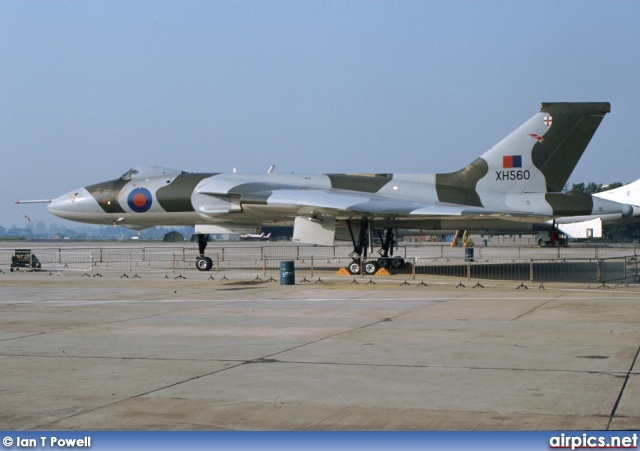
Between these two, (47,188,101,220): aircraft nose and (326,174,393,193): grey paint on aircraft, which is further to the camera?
(47,188,101,220): aircraft nose

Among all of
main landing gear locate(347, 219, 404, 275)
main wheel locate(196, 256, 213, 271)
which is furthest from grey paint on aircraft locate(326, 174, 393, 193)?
main wheel locate(196, 256, 213, 271)

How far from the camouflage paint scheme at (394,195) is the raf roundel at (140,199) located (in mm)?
37

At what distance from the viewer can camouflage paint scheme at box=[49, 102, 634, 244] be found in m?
24.3

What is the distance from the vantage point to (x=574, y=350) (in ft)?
31.4

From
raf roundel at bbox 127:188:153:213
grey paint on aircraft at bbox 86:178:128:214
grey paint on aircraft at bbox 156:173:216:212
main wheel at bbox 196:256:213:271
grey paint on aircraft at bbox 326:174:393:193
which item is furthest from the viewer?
main wheel at bbox 196:256:213:271

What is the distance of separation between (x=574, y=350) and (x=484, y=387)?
2.74 m

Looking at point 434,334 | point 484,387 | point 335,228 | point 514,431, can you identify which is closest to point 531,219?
point 335,228

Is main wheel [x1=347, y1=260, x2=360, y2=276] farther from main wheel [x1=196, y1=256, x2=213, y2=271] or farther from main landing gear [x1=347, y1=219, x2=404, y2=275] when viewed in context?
main wheel [x1=196, y1=256, x2=213, y2=271]

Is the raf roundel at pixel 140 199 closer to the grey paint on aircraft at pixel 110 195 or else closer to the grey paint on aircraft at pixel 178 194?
the grey paint on aircraft at pixel 178 194

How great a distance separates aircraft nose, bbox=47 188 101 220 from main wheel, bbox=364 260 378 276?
10.5 m

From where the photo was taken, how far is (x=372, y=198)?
85.8ft

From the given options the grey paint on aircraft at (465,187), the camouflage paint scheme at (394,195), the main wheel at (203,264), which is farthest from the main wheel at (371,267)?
Answer: the main wheel at (203,264)

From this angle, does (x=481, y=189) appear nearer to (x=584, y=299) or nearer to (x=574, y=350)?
(x=584, y=299)

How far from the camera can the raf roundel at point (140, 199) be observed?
27.9 metres
